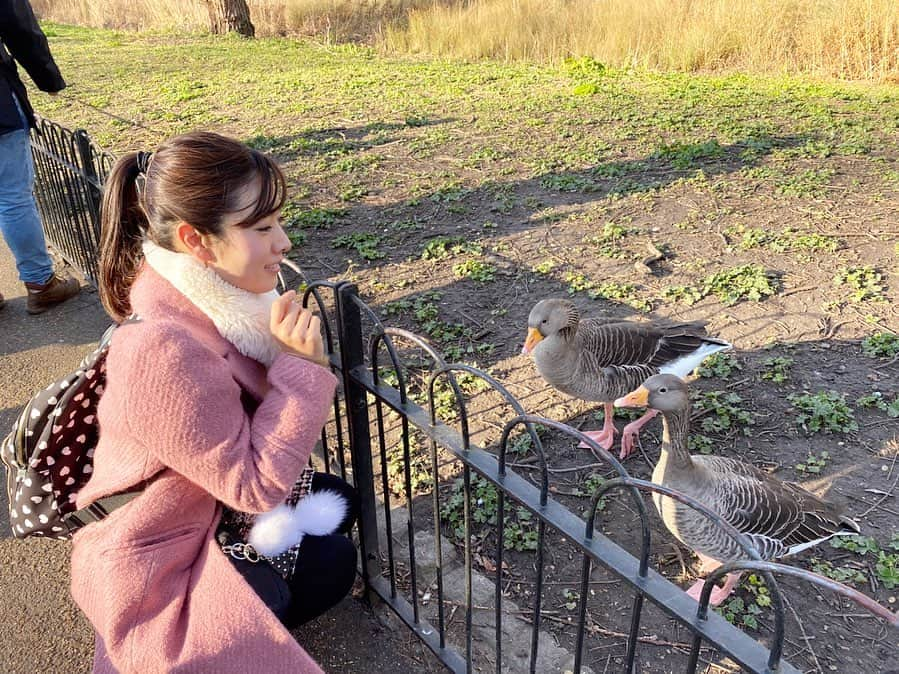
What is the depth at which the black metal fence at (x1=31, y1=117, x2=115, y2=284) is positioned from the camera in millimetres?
4074

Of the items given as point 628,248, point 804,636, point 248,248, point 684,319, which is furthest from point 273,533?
point 628,248

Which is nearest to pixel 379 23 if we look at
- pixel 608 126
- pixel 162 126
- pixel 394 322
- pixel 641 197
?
pixel 162 126

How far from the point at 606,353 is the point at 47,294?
3722 mm

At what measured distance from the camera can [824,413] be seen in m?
3.47

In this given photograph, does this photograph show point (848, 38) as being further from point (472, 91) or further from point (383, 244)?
point (383, 244)

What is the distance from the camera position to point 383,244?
5.65 m

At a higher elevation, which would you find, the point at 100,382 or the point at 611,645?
the point at 100,382

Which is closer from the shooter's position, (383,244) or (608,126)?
(383,244)

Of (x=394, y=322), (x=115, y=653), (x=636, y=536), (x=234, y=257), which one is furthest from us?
(x=394, y=322)

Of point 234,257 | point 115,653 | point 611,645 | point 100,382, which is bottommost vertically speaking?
point 611,645

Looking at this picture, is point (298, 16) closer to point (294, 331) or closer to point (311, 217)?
point (311, 217)

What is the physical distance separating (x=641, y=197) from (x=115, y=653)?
18.2 feet

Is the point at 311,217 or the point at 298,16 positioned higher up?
the point at 298,16

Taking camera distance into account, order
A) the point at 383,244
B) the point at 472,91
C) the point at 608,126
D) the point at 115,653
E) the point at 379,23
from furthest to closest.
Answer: the point at 379,23 → the point at 472,91 → the point at 608,126 → the point at 383,244 → the point at 115,653
